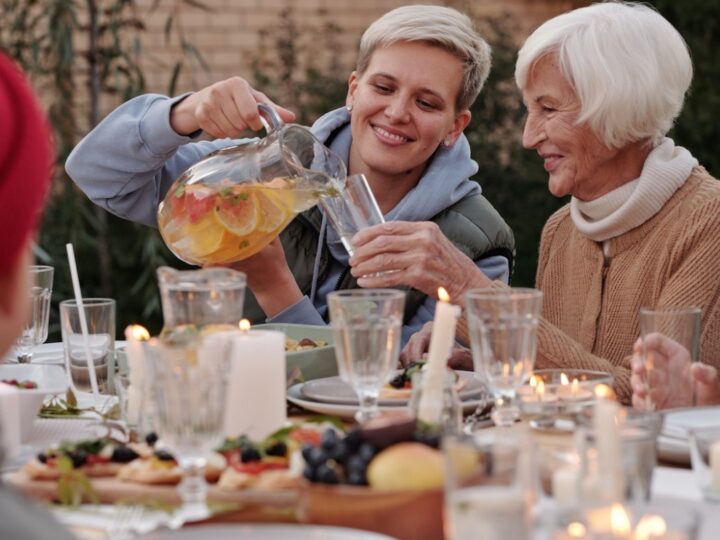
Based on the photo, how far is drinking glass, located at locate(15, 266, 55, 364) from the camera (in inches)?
112

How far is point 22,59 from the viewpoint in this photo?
19.1 ft

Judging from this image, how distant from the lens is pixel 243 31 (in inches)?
283

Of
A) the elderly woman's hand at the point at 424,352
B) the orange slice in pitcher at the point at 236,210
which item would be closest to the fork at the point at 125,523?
the orange slice in pitcher at the point at 236,210

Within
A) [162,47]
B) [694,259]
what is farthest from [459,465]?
[162,47]

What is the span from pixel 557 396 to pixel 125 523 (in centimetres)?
79

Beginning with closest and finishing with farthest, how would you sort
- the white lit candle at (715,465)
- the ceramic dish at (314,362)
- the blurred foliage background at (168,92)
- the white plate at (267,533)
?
the white plate at (267,533) < the white lit candle at (715,465) < the ceramic dish at (314,362) < the blurred foliage background at (168,92)

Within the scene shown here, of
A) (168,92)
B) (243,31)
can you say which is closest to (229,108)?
(168,92)

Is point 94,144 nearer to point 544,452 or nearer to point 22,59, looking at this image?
point 544,452

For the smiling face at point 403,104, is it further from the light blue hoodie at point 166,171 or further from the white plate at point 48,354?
the white plate at point 48,354

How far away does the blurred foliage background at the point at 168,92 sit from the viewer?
18.9ft

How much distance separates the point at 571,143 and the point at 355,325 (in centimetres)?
139

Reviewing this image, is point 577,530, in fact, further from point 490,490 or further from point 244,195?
point 244,195

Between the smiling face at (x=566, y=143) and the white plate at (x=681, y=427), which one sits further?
the smiling face at (x=566, y=143)

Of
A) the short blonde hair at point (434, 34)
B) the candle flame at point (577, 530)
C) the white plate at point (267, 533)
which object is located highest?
the short blonde hair at point (434, 34)
